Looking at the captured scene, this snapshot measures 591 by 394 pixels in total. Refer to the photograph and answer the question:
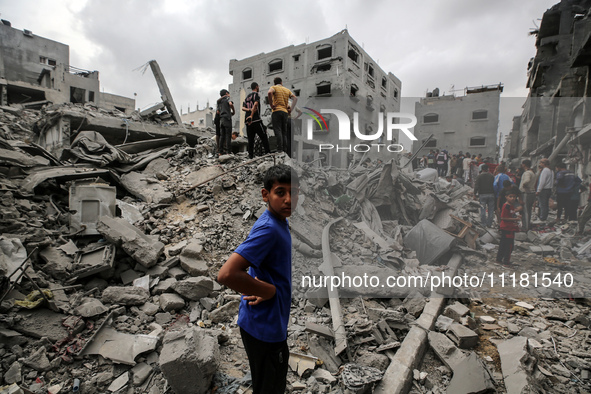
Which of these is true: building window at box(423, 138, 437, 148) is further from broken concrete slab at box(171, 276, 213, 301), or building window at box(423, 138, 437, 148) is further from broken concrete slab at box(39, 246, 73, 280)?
broken concrete slab at box(39, 246, 73, 280)

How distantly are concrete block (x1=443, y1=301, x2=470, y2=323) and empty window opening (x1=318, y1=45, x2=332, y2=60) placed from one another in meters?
22.9

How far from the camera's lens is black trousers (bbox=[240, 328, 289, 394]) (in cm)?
149

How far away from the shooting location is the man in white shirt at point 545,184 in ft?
9.30

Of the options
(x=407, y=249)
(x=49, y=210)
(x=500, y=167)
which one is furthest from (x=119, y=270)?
(x=500, y=167)

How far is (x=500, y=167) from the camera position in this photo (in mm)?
3014

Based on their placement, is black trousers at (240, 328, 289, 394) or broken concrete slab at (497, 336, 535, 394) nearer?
black trousers at (240, 328, 289, 394)

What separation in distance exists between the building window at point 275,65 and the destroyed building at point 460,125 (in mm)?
23402

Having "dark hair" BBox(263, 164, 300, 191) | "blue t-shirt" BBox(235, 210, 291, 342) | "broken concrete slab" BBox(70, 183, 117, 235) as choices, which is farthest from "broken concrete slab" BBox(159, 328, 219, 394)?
"broken concrete slab" BBox(70, 183, 117, 235)

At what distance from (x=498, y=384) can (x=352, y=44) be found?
24.2 m

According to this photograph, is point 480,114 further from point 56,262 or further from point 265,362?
point 56,262

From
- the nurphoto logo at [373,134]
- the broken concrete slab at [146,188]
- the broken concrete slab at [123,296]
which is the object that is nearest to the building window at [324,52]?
the broken concrete slab at [146,188]

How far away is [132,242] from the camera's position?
12.0ft

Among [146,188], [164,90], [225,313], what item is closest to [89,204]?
[146,188]

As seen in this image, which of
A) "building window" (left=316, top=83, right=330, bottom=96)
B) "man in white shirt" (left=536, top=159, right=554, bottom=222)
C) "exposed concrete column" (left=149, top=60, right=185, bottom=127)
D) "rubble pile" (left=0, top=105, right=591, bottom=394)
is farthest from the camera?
"building window" (left=316, top=83, right=330, bottom=96)
